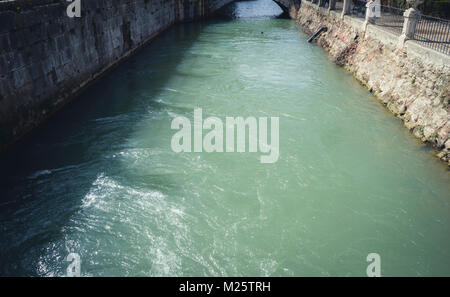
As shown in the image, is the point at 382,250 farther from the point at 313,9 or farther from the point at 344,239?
the point at 313,9

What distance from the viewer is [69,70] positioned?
463 inches

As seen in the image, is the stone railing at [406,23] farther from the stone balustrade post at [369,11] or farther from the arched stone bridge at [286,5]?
the arched stone bridge at [286,5]

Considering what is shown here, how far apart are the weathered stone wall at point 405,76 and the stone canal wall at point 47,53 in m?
10.8

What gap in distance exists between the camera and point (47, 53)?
10406mm

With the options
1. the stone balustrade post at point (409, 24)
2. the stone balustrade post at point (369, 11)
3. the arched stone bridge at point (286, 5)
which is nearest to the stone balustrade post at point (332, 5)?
the stone balustrade post at point (369, 11)

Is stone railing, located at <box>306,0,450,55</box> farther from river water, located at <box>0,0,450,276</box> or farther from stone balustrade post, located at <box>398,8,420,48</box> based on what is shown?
river water, located at <box>0,0,450,276</box>

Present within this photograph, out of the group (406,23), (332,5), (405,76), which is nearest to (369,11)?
(406,23)

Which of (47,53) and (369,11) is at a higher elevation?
(369,11)

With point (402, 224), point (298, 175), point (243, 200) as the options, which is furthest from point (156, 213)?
point (402, 224)

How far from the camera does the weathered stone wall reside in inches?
374

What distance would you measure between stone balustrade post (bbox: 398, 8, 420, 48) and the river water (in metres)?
2.24

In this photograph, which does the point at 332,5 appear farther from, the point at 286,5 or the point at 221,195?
the point at 221,195

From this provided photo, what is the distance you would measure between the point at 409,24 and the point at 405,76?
1.81 meters

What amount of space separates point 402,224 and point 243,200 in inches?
125
